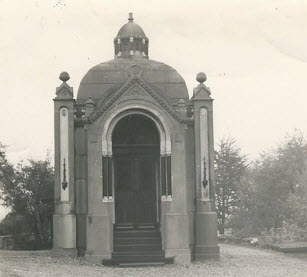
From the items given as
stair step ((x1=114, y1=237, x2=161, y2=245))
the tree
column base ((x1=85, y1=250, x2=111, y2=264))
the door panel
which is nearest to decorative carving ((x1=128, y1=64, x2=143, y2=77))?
the door panel

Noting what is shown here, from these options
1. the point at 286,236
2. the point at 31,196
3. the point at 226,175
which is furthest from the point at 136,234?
the point at 226,175

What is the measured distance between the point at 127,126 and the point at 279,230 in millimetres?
14623

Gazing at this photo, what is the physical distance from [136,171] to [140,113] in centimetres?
284

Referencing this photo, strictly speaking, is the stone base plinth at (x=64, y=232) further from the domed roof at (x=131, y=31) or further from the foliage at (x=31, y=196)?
the domed roof at (x=131, y=31)

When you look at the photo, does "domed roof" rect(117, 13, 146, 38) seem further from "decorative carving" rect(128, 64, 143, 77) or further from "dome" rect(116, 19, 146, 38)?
"decorative carving" rect(128, 64, 143, 77)

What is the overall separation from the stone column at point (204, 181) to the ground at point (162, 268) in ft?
2.61

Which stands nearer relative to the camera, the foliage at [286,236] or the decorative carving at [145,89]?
the decorative carving at [145,89]

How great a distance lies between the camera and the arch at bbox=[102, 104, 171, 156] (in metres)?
21.6

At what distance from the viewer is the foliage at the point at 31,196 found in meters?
29.9

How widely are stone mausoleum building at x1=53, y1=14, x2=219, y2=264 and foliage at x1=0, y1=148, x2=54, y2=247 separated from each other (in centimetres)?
772

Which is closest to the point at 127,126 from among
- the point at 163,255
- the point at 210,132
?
the point at 210,132

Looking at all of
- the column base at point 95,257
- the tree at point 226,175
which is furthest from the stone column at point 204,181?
the tree at point 226,175

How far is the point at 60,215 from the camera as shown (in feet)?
71.6

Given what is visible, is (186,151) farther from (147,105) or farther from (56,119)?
(56,119)
